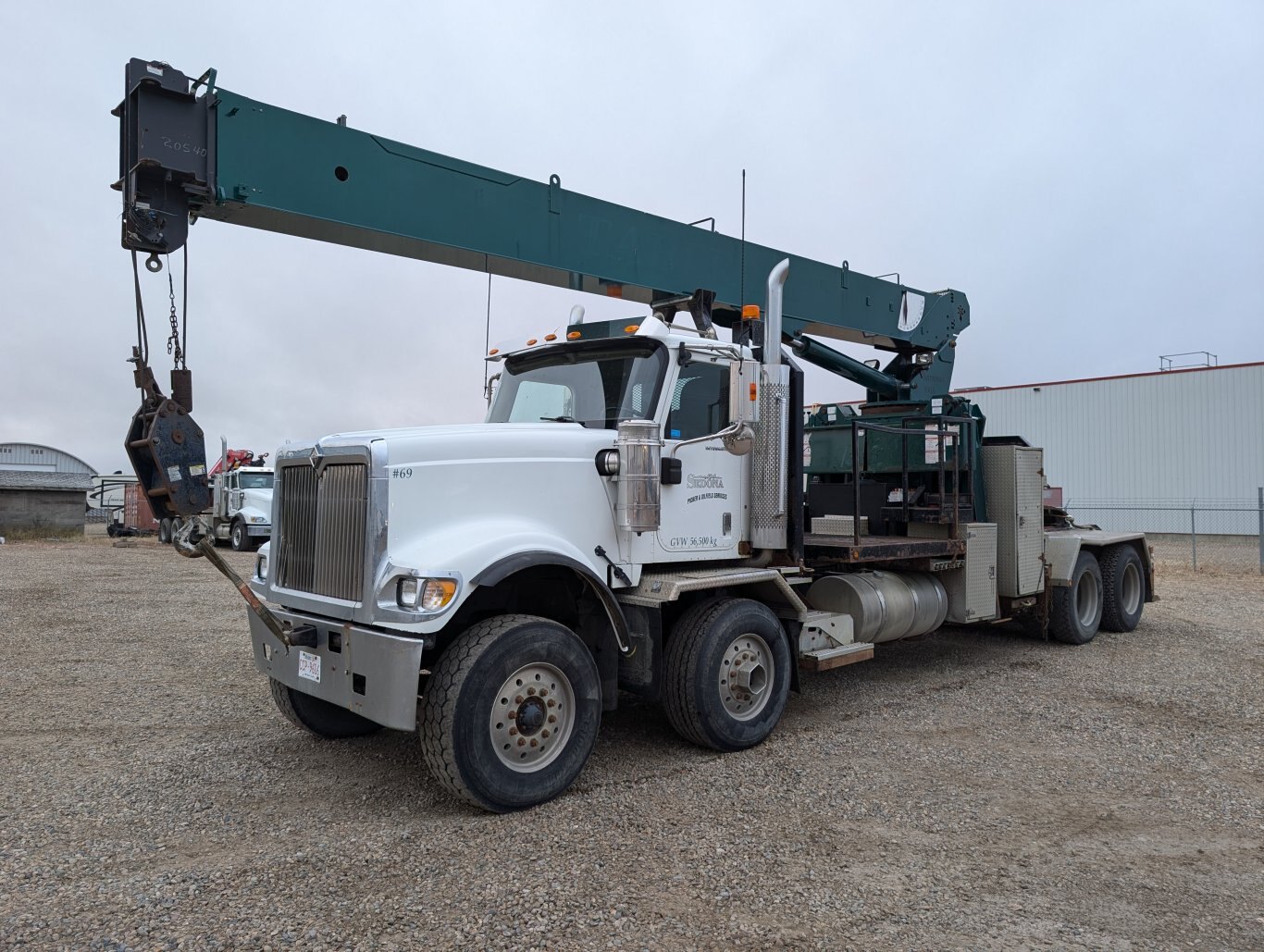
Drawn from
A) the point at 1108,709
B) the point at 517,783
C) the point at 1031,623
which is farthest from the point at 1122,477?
the point at 517,783

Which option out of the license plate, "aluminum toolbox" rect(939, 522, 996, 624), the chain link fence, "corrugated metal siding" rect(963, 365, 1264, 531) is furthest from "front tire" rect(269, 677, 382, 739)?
"corrugated metal siding" rect(963, 365, 1264, 531)

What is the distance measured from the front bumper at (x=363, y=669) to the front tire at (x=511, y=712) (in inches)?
6.9

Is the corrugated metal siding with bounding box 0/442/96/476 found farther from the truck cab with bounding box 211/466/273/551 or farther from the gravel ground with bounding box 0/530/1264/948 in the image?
the gravel ground with bounding box 0/530/1264/948

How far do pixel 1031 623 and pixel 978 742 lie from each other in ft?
14.4

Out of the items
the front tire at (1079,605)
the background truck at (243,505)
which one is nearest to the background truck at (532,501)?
the front tire at (1079,605)

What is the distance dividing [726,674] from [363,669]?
7.53ft

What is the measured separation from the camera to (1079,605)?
972cm

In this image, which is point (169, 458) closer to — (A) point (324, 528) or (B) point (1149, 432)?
(A) point (324, 528)

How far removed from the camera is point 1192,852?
410cm

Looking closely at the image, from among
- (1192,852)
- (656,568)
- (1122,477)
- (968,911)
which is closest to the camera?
(968,911)

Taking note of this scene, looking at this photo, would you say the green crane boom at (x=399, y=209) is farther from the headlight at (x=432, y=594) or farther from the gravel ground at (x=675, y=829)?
the gravel ground at (x=675, y=829)

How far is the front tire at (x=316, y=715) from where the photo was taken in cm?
557

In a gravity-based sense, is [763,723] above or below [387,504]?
below

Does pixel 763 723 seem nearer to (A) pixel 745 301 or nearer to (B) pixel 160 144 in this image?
(A) pixel 745 301
